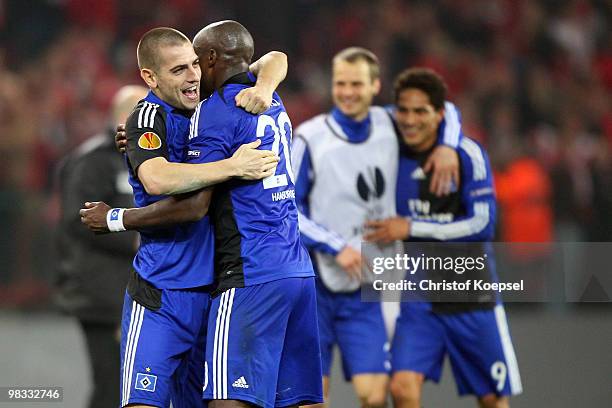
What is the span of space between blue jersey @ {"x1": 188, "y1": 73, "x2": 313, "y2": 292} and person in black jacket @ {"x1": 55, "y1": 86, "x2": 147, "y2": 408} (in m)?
2.30

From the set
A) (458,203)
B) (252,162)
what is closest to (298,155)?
(458,203)

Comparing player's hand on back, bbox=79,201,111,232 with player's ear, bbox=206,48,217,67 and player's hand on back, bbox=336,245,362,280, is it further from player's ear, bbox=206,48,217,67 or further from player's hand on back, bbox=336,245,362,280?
player's hand on back, bbox=336,245,362,280

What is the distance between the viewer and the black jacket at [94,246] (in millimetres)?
6770

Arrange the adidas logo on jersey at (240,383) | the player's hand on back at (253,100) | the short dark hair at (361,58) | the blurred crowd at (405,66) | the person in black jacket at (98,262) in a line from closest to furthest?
the adidas logo on jersey at (240,383), the player's hand on back at (253,100), the short dark hair at (361,58), the person in black jacket at (98,262), the blurred crowd at (405,66)

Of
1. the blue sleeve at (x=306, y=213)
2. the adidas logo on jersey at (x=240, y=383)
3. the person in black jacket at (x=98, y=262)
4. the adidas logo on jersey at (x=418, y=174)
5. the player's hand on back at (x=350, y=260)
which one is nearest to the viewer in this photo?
the adidas logo on jersey at (x=240, y=383)

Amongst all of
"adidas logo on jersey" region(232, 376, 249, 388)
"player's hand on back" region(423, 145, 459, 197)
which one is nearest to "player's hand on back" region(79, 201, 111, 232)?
"adidas logo on jersey" region(232, 376, 249, 388)

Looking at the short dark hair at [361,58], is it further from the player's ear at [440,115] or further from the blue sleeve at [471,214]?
the blue sleeve at [471,214]

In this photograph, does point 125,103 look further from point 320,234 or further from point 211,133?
point 211,133

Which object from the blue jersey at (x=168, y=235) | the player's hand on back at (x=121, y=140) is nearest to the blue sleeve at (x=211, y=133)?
the blue jersey at (x=168, y=235)

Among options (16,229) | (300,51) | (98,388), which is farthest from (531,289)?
(300,51)

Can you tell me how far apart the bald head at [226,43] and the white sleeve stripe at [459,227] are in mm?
1949

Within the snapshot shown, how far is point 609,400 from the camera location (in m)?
6.28

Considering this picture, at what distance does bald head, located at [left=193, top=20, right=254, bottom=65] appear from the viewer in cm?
461

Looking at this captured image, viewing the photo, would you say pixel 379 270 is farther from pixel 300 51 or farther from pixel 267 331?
pixel 300 51
